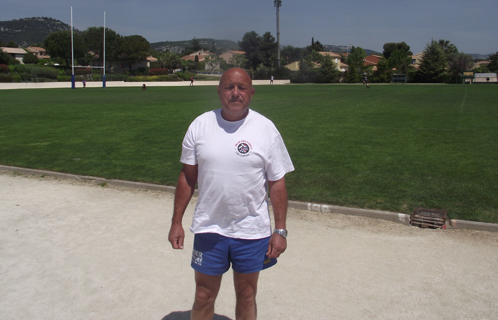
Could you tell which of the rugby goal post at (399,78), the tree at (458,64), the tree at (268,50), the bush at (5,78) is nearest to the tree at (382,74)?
the rugby goal post at (399,78)

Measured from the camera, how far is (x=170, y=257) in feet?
15.4

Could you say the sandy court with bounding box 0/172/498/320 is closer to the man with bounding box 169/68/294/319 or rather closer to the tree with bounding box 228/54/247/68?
the man with bounding box 169/68/294/319

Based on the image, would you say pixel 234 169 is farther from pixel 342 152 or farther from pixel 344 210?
pixel 342 152

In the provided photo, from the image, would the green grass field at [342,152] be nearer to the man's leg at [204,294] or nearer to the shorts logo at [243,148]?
the man's leg at [204,294]

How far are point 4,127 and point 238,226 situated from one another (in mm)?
15886

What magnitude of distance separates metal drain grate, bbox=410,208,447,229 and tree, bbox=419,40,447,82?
8107 centimetres

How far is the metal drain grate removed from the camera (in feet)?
18.5

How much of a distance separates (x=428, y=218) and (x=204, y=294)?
408 cm

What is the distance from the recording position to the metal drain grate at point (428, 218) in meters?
5.63

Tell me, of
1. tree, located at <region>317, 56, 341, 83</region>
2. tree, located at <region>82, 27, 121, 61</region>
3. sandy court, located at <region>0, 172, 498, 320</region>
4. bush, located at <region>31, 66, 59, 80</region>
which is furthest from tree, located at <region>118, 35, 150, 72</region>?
sandy court, located at <region>0, 172, 498, 320</region>

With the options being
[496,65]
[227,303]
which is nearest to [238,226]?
[227,303]

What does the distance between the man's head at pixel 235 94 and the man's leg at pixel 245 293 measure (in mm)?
1081

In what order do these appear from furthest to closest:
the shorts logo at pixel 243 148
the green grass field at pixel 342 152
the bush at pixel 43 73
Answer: the bush at pixel 43 73
the green grass field at pixel 342 152
the shorts logo at pixel 243 148

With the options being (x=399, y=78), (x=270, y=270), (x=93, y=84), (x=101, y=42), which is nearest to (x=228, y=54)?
(x=270, y=270)
